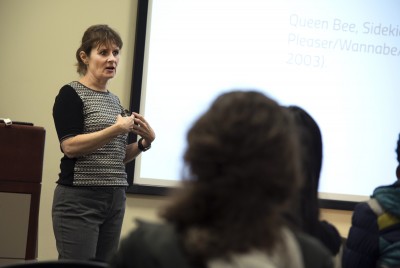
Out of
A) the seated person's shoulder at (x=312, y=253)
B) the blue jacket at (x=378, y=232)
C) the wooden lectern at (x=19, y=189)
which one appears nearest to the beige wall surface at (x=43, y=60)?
the wooden lectern at (x=19, y=189)

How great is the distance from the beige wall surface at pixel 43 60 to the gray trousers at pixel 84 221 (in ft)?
4.43

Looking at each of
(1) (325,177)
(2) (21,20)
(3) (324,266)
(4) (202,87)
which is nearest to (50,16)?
(2) (21,20)

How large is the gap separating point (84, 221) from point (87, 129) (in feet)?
1.25

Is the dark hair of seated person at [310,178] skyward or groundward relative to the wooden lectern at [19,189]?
skyward

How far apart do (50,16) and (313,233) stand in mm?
2703

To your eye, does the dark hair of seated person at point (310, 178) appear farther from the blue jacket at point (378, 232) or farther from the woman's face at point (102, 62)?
the woman's face at point (102, 62)

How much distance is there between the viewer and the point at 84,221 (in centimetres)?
243

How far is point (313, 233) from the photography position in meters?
1.61

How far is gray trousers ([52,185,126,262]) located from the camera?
242cm

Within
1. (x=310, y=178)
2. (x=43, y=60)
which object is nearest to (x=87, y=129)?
(x=310, y=178)

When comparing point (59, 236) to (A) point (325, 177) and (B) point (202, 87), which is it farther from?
(A) point (325, 177)

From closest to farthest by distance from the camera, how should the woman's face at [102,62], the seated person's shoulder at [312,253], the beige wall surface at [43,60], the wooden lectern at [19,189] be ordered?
the seated person's shoulder at [312,253]
the woman's face at [102,62]
the wooden lectern at [19,189]
the beige wall surface at [43,60]

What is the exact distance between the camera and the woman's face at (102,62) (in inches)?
103

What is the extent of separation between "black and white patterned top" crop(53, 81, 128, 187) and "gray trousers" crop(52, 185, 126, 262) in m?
0.04
